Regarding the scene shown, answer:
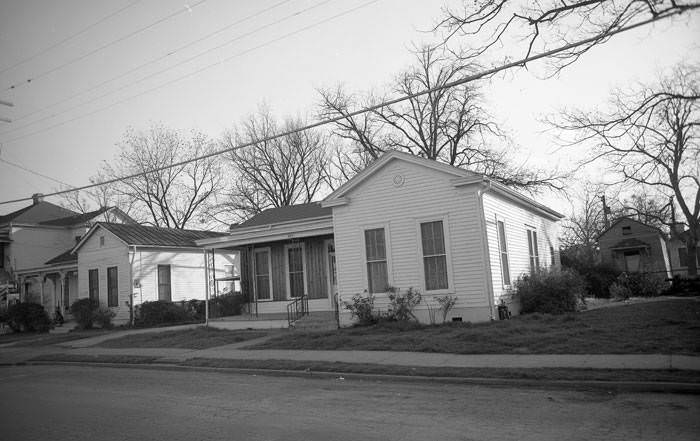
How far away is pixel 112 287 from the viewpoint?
28594mm

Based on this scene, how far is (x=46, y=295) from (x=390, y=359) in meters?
30.8

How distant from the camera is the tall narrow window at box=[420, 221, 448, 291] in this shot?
16453mm

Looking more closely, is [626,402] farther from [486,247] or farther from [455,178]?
[455,178]

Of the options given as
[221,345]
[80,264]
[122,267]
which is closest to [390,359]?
[221,345]

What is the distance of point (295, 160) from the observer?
47.1m

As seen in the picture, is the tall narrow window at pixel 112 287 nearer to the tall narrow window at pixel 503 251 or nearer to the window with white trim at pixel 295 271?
the window with white trim at pixel 295 271

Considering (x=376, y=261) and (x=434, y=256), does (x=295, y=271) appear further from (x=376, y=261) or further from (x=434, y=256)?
(x=434, y=256)

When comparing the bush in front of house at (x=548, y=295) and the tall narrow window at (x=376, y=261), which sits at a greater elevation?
the tall narrow window at (x=376, y=261)

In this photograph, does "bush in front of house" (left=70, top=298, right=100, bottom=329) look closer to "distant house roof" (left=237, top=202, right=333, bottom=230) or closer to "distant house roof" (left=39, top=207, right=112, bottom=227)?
"distant house roof" (left=237, top=202, right=333, bottom=230)

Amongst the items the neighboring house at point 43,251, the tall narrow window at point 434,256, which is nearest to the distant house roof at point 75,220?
the neighboring house at point 43,251

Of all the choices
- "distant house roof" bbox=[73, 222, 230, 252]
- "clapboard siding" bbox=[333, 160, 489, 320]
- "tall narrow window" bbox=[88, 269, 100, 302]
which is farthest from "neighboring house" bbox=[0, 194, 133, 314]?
"clapboard siding" bbox=[333, 160, 489, 320]

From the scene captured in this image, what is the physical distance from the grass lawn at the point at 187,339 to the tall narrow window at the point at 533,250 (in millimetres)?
10504

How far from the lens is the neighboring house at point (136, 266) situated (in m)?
27.7

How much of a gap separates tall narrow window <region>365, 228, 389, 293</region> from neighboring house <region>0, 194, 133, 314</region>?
21749 millimetres
